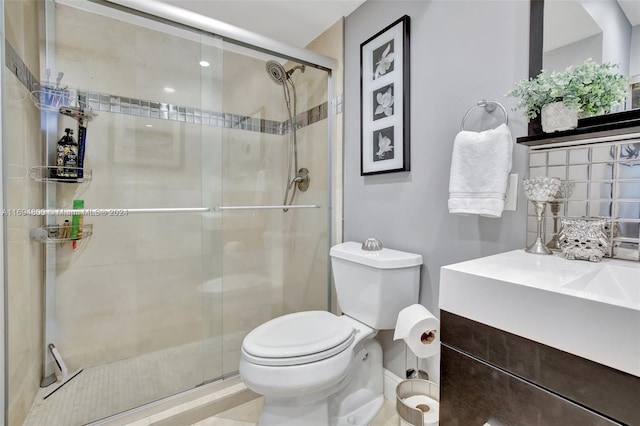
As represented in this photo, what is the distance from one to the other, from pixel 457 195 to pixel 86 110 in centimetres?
188

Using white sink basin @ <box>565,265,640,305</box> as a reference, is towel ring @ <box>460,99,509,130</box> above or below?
above

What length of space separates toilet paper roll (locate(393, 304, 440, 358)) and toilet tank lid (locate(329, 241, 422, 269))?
8.6 inches

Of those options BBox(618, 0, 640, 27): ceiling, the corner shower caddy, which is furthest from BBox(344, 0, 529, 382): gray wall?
the corner shower caddy

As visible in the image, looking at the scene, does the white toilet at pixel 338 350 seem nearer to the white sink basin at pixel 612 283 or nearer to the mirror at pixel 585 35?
the white sink basin at pixel 612 283

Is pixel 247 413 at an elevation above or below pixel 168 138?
below

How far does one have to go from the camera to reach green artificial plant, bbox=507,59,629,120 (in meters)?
0.86

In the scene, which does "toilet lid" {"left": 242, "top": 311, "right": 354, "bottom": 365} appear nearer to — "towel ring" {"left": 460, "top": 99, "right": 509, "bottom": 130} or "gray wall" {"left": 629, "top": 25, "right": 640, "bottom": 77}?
"towel ring" {"left": 460, "top": 99, "right": 509, "bottom": 130}

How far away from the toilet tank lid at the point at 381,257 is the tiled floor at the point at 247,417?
0.74 m

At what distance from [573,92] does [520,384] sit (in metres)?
0.81

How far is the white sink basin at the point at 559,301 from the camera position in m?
0.51

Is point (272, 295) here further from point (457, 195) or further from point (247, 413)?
point (457, 195)

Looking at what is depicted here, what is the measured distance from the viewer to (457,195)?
1149mm

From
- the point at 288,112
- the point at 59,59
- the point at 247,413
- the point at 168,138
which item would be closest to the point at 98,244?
the point at 168,138

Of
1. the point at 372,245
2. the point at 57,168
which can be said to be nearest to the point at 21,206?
the point at 57,168
